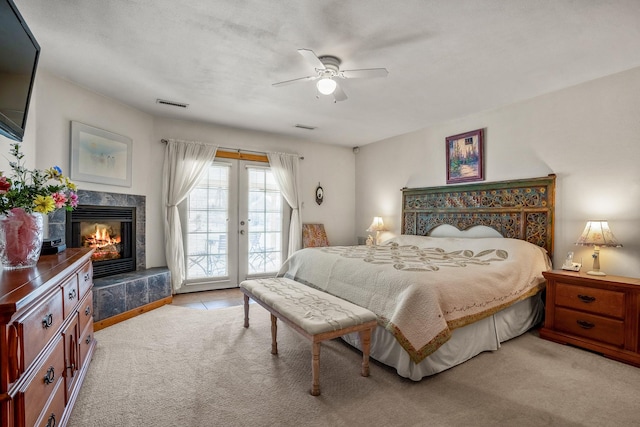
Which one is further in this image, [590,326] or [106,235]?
[106,235]

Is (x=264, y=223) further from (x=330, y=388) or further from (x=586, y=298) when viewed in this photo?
(x=586, y=298)

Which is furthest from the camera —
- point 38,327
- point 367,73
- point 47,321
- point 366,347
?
point 367,73

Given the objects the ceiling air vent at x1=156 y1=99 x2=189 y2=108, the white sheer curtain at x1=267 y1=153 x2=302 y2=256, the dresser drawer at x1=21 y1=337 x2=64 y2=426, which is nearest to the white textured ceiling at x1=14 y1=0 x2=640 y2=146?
the ceiling air vent at x1=156 y1=99 x2=189 y2=108

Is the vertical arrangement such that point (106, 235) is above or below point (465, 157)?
below

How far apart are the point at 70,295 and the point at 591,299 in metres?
3.96

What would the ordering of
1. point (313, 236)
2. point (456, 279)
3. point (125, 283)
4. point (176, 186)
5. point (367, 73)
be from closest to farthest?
point (456, 279) < point (367, 73) < point (125, 283) < point (176, 186) < point (313, 236)

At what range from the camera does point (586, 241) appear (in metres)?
2.88

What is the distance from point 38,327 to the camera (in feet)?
4.22

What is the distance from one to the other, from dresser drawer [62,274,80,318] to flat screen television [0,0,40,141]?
3.01 feet

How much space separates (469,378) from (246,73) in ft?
10.6

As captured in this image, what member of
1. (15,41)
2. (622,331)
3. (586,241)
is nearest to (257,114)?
(15,41)

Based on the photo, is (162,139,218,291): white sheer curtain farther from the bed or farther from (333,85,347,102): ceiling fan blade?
(333,85,347,102): ceiling fan blade

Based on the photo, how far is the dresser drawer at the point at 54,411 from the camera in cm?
133

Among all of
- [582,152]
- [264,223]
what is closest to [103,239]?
[264,223]
